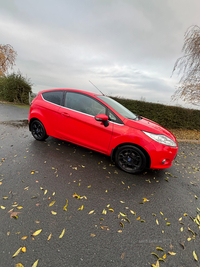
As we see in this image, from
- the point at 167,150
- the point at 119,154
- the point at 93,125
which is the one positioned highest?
the point at 93,125

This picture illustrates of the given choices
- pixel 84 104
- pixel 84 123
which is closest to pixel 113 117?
pixel 84 123

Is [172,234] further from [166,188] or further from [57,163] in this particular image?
[57,163]

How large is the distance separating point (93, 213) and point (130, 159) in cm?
148

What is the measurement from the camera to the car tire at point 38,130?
4105 millimetres

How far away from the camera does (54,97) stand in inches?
150

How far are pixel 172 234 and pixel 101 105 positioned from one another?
2.72m

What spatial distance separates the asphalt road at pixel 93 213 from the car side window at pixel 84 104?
1.32m

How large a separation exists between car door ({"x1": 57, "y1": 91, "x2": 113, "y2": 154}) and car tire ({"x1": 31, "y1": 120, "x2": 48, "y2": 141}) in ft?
2.44

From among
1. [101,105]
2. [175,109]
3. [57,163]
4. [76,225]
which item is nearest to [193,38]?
[175,109]

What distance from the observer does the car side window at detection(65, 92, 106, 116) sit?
3.26 metres

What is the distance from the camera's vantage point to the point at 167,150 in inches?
113

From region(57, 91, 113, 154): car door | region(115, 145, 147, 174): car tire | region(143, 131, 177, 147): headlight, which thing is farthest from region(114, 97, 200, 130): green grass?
region(115, 145, 147, 174): car tire

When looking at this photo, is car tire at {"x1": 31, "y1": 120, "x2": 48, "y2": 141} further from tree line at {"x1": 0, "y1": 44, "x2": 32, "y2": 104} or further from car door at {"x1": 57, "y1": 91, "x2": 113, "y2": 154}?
tree line at {"x1": 0, "y1": 44, "x2": 32, "y2": 104}

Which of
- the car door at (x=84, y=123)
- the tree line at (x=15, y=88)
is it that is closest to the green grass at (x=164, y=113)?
the car door at (x=84, y=123)
